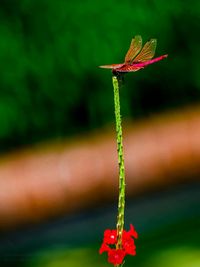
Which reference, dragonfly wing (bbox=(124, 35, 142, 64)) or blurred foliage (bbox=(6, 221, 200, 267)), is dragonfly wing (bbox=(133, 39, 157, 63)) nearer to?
dragonfly wing (bbox=(124, 35, 142, 64))

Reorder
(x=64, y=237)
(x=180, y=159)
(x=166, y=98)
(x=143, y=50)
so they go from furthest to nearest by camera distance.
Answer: (x=166, y=98) < (x=180, y=159) < (x=64, y=237) < (x=143, y=50)

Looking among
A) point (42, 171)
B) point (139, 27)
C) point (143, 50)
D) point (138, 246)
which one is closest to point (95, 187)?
point (42, 171)

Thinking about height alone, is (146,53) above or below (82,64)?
above

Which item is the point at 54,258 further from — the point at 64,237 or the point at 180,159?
the point at 180,159

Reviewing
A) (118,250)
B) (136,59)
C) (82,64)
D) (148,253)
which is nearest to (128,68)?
(136,59)

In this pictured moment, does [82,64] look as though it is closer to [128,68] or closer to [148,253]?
[148,253]

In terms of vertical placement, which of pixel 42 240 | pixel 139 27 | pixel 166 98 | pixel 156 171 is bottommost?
pixel 42 240

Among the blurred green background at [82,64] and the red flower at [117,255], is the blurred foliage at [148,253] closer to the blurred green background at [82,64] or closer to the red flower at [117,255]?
the blurred green background at [82,64]
